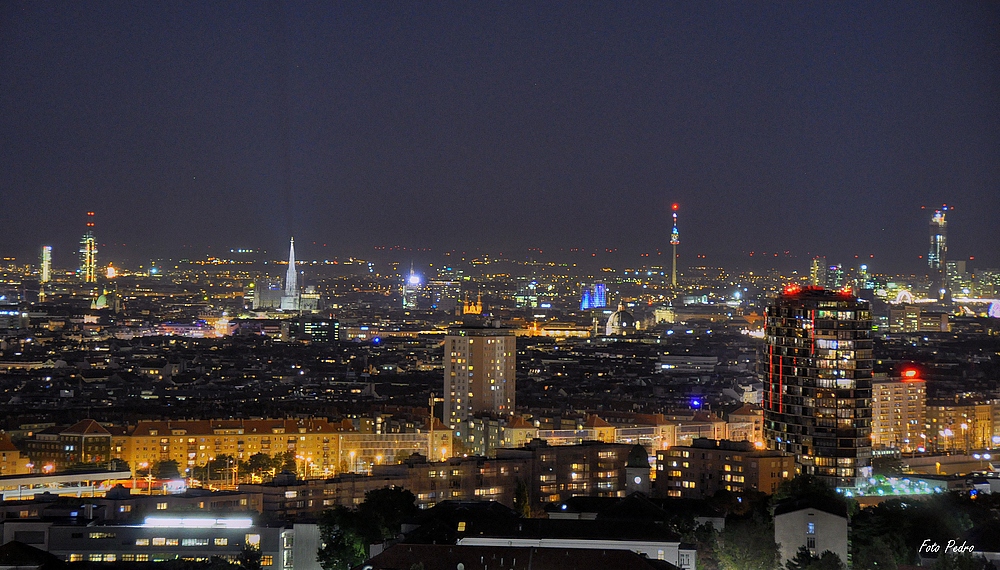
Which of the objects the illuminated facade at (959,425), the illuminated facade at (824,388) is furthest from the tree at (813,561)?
the illuminated facade at (959,425)

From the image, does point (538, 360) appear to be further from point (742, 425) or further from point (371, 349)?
point (742, 425)

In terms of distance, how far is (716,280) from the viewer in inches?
7205

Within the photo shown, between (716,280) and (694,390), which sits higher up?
(716,280)

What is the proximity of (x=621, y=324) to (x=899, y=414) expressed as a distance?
3596 inches

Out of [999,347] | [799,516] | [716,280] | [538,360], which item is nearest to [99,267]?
[716,280]

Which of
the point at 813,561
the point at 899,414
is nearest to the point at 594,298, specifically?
the point at 899,414

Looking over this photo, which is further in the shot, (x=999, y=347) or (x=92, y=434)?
(x=999, y=347)

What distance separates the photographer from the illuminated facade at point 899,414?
53.1 meters

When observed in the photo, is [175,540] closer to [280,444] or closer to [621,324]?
[280,444]

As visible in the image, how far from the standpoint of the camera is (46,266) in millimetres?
183625

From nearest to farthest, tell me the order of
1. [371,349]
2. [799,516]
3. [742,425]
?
1. [799,516]
2. [742,425]
3. [371,349]

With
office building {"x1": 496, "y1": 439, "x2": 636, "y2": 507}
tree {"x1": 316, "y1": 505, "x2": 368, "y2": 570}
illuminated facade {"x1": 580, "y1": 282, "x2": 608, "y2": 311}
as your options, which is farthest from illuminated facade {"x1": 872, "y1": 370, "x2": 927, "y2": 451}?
illuminated facade {"x1": 580, "y1": 282, "x2": 608, "y2": 311}

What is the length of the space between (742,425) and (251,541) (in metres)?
28.7

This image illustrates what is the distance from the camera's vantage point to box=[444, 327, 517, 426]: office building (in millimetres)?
50500
